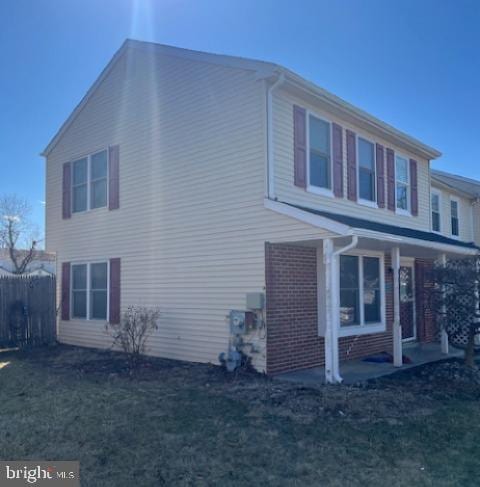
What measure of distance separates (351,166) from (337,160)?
644 mm

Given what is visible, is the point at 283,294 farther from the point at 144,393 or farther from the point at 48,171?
the point at 48,171

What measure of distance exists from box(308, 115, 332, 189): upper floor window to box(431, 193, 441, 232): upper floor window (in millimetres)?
7111

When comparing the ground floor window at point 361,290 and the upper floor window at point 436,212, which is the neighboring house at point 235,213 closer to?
the ground floor window at point 361,290

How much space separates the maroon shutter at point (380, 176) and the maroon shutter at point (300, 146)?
3.00 m

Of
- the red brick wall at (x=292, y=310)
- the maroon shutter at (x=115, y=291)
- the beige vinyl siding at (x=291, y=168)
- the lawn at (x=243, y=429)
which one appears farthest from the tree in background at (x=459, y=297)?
the maroon shutter at (x=115, y=291)

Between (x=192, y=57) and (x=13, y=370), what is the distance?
25.1ft

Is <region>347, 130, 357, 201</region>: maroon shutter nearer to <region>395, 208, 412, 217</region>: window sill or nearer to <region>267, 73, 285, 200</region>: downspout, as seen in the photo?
<region>395, 208, 412, 217</region>: window sill

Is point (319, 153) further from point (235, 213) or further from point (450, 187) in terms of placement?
point (450, 187)

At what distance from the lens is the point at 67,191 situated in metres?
13.7

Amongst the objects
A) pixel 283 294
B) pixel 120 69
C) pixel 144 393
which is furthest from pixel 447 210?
pixel 144 393

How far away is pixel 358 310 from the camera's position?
10.7 m

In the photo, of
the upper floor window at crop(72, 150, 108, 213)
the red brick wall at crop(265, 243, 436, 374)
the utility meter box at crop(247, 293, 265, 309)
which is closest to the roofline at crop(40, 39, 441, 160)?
Result: the upper floor window at crop(72, 150, 108, 213)

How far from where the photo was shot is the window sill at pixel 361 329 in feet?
33.2

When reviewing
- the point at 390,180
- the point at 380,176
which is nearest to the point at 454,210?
the point at 390,180
